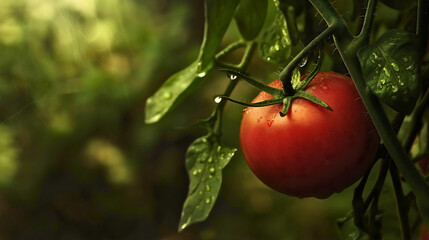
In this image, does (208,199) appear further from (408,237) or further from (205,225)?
(205,225)

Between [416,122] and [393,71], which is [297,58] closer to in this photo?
[393,71]

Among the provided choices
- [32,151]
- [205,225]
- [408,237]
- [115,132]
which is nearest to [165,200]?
[205,225]

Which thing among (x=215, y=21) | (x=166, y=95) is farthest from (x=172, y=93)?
(x=215, y=21)

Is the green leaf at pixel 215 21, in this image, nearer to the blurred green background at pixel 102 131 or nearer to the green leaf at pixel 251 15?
the green leaf at pixel 251 15

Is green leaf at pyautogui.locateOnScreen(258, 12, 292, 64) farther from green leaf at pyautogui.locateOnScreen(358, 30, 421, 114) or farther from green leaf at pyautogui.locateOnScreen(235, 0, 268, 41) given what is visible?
green leaf at pyautogui.locateOnScreen(358, 30, 421, 114)

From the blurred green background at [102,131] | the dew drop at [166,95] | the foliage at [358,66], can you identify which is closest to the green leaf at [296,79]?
the foliage at [358,66]

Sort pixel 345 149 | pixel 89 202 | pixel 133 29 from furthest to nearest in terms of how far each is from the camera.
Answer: pixel 89 202 → pixel 133 29 → pixel 345 149
